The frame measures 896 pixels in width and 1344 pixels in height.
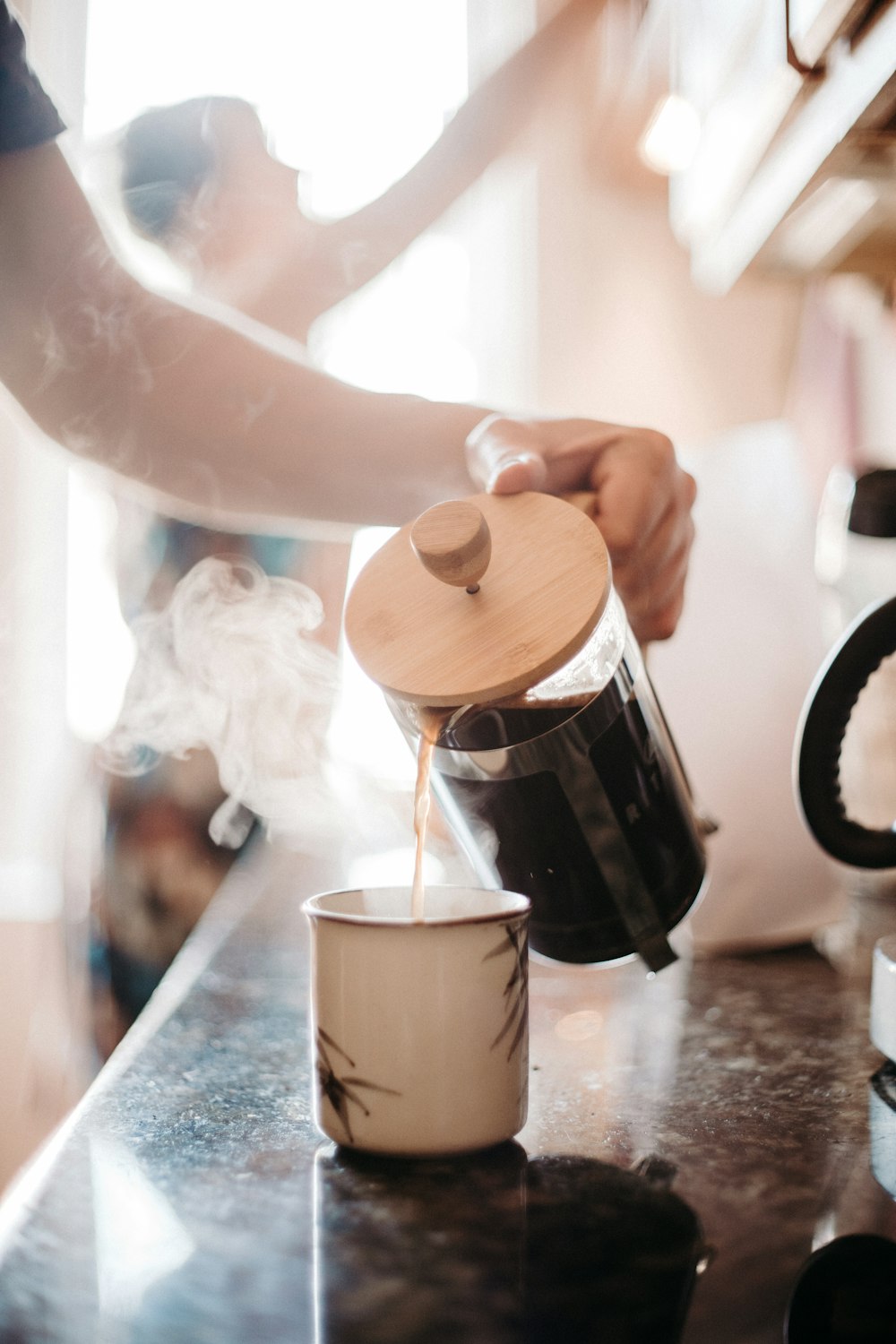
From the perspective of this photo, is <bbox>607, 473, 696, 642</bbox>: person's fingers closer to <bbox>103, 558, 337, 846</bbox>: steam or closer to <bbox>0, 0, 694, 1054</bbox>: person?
<bbox>0, 0, 694, 1054</bbox>: person

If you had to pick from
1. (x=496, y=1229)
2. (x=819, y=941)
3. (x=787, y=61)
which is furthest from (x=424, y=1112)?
(x=787, y=61)

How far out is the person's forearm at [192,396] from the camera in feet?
3.10

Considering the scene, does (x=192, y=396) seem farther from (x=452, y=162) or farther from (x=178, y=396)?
(x=452, y=162)

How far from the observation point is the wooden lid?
0.52 metres

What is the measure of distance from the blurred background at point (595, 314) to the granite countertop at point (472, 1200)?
35 centimetres

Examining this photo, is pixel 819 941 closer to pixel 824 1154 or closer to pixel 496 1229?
pixel 824 1154

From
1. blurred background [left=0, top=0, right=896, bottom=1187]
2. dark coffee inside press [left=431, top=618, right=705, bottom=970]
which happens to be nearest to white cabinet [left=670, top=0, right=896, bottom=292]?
blurred background [left=0, top=0, right=896, bottom=1187]

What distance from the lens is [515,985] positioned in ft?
1.73

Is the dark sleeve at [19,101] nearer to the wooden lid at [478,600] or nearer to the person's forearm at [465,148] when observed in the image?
the wooden lid at [478,600]

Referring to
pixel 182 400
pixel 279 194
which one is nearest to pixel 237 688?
pixel 182 400

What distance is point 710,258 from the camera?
→ 1244mm

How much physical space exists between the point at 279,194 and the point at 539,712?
1558 millimetres

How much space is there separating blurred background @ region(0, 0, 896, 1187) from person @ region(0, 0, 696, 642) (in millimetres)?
322

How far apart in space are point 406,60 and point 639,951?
1872 mm
